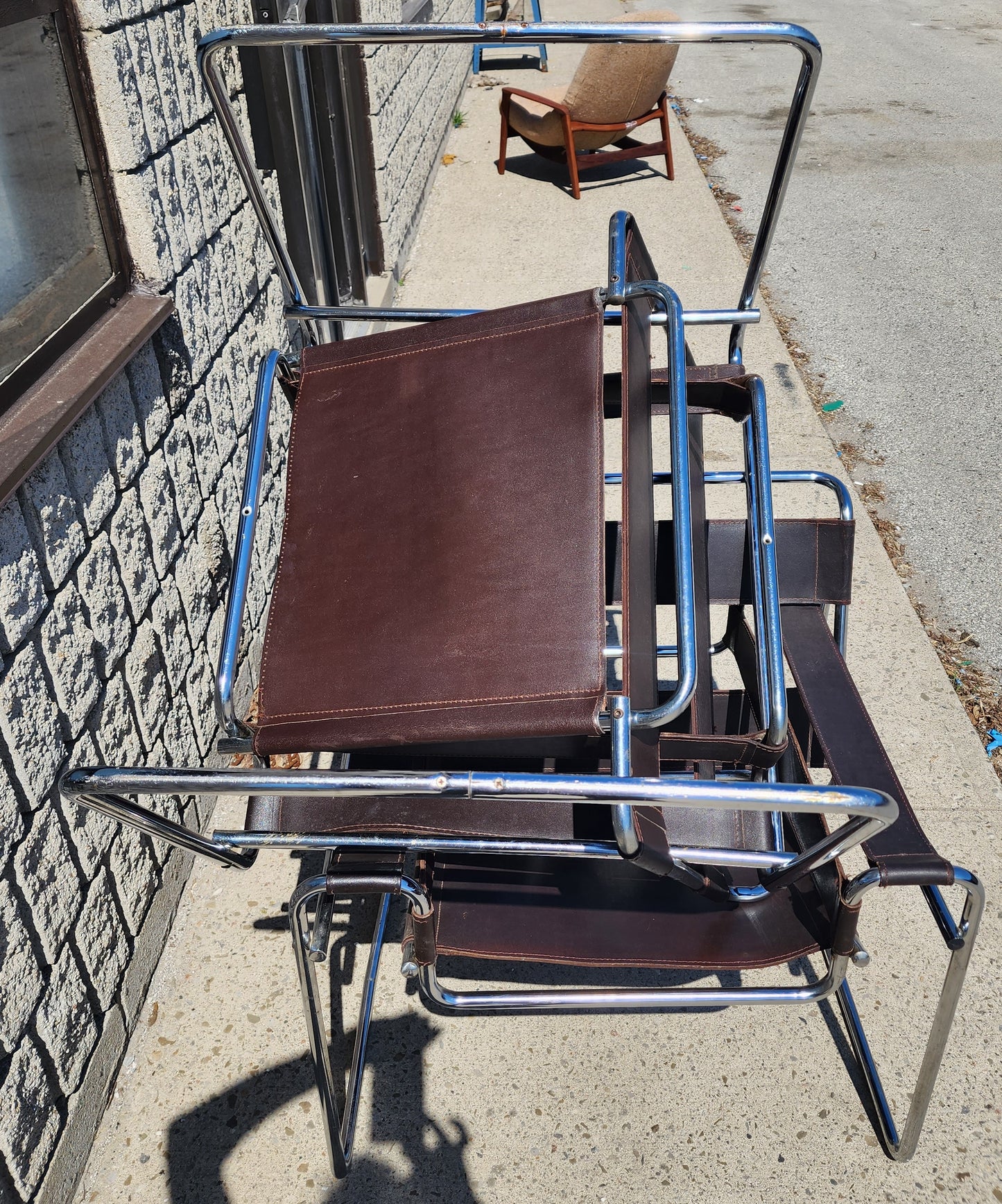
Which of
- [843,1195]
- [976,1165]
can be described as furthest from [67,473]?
[976,1165]

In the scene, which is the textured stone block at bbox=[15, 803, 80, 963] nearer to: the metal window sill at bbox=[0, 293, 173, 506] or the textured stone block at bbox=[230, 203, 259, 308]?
the metal window sill at bbox=[0, 293, 173, 506]

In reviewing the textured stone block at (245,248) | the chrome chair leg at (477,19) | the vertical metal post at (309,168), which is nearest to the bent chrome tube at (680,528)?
the vertical metal post at (309,168)

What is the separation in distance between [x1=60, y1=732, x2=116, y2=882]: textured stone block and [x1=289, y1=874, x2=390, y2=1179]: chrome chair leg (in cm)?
43

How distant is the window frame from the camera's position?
176 centimetres

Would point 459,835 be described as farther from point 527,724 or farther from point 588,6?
point 588,6

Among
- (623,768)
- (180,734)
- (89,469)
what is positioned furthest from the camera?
(180,734)

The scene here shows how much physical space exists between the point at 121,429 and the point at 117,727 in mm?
624

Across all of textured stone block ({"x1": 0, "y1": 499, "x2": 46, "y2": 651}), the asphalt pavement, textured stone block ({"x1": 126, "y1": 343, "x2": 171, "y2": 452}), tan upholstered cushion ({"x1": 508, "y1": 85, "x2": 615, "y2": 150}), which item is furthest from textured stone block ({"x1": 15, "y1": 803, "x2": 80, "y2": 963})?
tan upholstered cushion ({"x1": 508, "y1": 85, "x2": 615, "y2": 150})

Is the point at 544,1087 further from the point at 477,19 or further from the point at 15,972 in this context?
the point at 477,19

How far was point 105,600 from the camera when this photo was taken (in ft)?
6.63

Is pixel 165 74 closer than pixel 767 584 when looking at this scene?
No

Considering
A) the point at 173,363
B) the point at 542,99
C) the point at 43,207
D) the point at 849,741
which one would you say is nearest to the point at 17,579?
the point at 43,207

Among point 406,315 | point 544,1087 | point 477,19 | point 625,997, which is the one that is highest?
point 406,315

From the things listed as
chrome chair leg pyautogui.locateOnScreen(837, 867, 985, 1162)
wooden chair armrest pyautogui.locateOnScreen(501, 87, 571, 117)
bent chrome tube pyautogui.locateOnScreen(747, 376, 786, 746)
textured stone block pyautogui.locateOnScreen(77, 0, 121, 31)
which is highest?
textured stone block pyautogui.locateOnScreen(77, 0, 121, 31)
